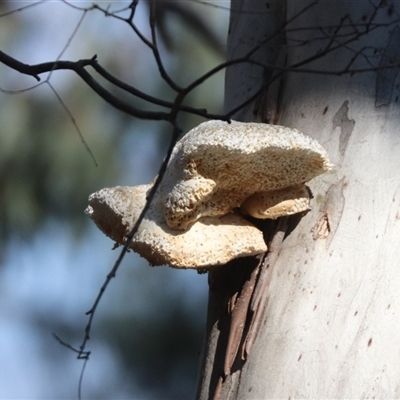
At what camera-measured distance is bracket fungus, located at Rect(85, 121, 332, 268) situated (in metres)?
0.84

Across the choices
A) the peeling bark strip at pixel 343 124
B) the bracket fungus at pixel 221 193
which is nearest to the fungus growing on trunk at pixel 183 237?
the bracket fungus at pixel 221 193

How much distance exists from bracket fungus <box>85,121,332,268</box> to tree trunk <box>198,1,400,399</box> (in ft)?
0.19

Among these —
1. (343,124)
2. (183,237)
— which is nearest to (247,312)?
(183,237)

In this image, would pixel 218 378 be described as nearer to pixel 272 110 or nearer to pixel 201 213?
pixel 201 213

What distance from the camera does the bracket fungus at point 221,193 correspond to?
33.3 inches

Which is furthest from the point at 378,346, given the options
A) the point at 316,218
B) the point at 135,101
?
the point at 135,101

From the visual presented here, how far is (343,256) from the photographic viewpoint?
2.91 feet

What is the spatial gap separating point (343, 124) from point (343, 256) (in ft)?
0.67

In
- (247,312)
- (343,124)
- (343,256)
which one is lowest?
(247,312)

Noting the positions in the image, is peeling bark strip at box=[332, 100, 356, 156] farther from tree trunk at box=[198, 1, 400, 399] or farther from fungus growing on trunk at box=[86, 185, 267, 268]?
fungus growing on trunk at box=[86, 185, 267, 268]

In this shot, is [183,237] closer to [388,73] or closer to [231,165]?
[231,165]

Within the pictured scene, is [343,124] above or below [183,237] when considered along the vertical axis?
above

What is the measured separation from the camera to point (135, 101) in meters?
2.80

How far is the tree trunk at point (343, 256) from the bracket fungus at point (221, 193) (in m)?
0.06
